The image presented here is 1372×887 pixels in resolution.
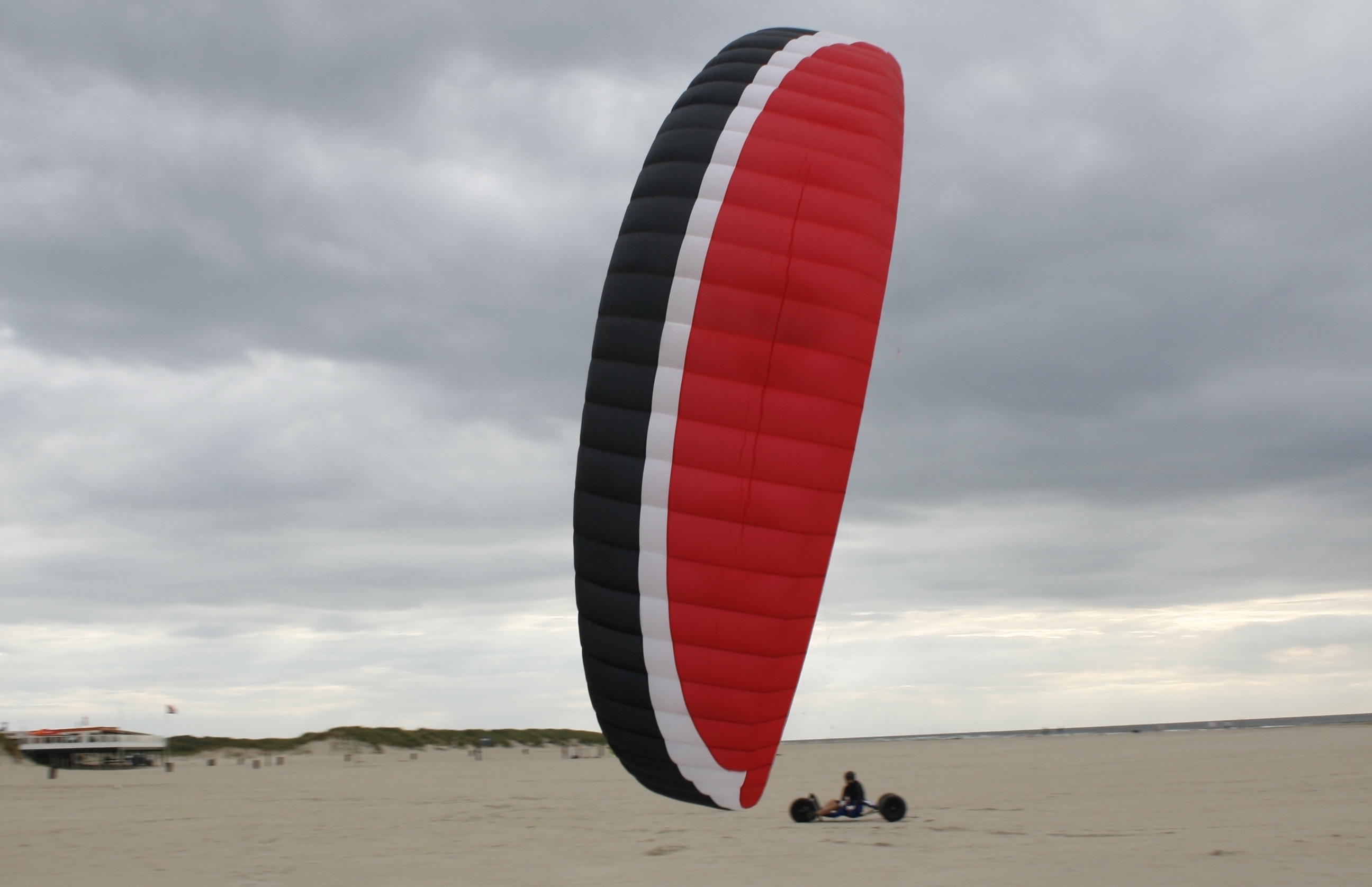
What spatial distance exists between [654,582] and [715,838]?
6.01 metres

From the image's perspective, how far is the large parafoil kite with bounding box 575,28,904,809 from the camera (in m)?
6.21

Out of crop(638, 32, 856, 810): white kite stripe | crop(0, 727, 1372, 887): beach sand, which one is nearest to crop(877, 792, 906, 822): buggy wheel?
crop(0, 727, 1372, 887): beach sand

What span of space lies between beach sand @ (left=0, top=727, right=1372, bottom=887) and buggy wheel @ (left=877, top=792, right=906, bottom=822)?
0.33 feet

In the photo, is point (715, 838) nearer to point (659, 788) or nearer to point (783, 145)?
point (659, 788)

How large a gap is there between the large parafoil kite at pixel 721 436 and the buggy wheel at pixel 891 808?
6.21 meters

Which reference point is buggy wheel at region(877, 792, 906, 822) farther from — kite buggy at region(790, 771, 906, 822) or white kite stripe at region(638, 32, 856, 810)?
white kite stripe at region(638, 32, 856, 810)

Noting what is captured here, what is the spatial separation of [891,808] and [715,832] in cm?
218

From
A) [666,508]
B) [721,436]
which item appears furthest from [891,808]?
[721,436]

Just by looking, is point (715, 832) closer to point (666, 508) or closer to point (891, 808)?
point (891, 808)

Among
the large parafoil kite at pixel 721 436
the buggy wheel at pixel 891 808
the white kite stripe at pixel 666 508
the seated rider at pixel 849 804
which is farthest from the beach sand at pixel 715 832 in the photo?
the large parafoil kite at pixel 721 436

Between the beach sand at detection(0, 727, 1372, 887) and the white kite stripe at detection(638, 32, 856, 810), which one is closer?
the white kite stripe at detection(638, 32, 856, 810)

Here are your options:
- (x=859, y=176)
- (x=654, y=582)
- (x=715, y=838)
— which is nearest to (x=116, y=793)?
(x=715, y=838)

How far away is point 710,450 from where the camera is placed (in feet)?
20.3

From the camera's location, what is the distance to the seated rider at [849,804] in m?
12.2
